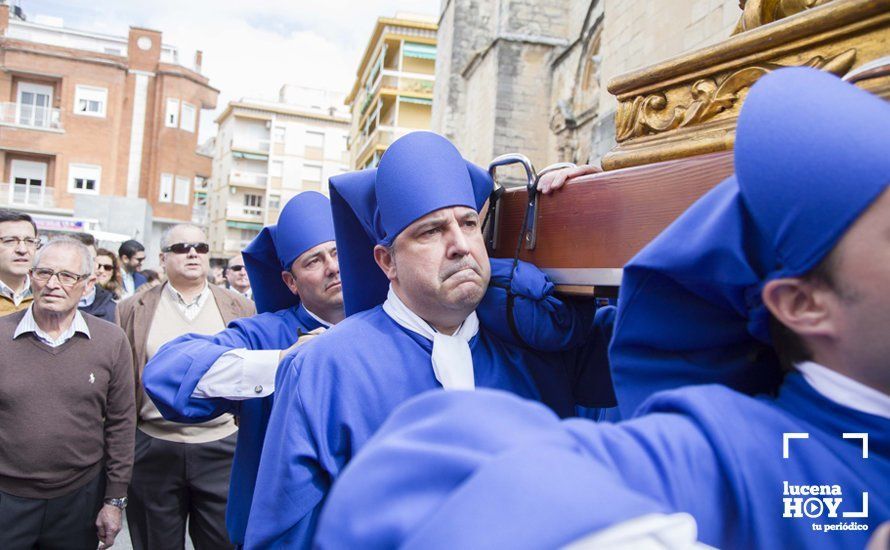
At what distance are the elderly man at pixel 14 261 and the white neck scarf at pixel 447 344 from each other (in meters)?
3.51

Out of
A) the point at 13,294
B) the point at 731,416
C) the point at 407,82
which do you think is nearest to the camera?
the point at 731,416

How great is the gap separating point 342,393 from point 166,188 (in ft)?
116

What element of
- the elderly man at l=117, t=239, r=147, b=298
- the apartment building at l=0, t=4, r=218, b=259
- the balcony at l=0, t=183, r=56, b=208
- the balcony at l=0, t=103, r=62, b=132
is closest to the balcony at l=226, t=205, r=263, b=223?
the apartment building at l=0, t=4, r=218, b=259

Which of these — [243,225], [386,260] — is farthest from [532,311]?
[243,225]

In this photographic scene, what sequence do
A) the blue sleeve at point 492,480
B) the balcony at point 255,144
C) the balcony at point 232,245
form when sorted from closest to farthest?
the blue sleeve at point 492,480, the balcony at point 232,245, the balcony at point 255,144

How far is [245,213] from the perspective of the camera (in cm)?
5162

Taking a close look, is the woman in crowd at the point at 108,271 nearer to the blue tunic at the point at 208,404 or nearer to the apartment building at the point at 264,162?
the blue tunic at the point at 208,404

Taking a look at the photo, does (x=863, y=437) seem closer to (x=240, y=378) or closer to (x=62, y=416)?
(x=240, y=378)

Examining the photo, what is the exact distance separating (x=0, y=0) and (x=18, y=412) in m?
38.1

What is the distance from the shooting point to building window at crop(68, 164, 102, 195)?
98.1 feet

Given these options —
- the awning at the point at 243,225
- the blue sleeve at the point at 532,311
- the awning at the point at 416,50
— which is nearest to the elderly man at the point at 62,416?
the blue sleeve at the point at 532,311

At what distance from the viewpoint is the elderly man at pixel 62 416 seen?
3.39 meters

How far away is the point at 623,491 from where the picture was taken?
698 millimetres

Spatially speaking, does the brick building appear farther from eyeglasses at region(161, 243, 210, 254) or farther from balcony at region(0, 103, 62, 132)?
balcony at region(0, 103, 62, 132)
